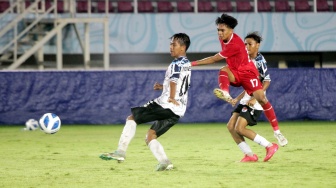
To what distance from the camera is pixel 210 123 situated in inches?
874

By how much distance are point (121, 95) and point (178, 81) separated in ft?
39.2

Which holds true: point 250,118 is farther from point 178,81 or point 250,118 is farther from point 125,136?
point 125,136

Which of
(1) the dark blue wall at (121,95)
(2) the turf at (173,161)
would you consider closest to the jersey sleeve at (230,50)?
(2) the turf at (173,161)

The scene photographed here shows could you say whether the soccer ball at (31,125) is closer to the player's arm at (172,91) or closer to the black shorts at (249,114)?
the black shorts at (249,114)

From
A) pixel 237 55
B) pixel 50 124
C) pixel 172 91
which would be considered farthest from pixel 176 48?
pixel 50 124

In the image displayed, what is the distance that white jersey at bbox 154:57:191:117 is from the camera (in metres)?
10.0

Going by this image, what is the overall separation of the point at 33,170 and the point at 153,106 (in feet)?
6.20

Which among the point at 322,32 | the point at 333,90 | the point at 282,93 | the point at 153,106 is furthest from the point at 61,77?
the point at 153,106

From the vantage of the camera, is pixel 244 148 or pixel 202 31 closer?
pixel 244 148

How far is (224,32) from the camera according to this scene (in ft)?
36.3

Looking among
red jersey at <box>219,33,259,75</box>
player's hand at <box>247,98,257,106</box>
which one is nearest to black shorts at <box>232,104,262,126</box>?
player's hand at <box>247,98,257,106</box>

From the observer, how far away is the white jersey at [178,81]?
10.0 meters

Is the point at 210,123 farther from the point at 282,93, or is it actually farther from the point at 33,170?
the point at 33,170

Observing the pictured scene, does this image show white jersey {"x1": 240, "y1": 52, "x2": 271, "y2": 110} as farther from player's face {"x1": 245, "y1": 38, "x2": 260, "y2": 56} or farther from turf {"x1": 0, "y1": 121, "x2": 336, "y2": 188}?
turf {"x1": 0, "y1": 121, "x2": 336, "y2": 188}
